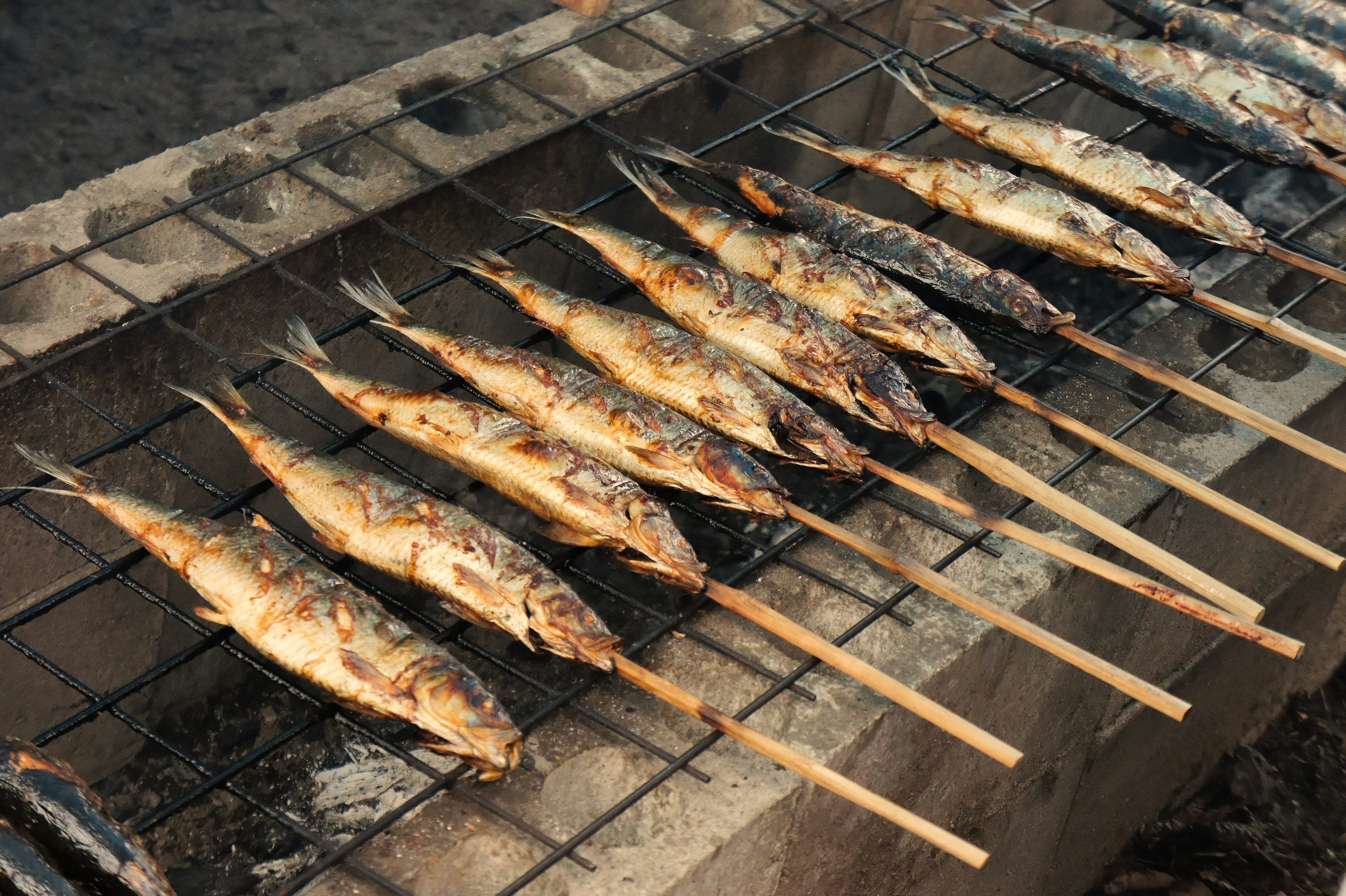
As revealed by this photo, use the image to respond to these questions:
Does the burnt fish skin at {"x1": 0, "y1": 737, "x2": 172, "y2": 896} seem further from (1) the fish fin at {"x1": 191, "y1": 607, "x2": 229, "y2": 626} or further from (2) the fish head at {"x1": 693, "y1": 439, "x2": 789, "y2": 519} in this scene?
(2) the fish head at {"x1": 693, "y1": 439, "x2": 789, "y2": 519}

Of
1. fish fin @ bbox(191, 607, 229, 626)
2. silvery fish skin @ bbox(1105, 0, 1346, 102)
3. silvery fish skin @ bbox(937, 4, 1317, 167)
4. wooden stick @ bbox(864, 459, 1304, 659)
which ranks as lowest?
fish fin @ bbox(191, 607, 229, 626)

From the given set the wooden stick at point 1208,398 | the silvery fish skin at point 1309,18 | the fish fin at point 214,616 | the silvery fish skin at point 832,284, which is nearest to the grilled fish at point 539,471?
the fish fin at point 214,616

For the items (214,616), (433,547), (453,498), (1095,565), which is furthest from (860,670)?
(453,498)

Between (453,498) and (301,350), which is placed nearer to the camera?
(301,350)

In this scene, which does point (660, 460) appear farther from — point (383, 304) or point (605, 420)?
point (383, 304)

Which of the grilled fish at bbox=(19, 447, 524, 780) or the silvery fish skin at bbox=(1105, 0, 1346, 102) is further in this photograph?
the silvery fish skin at bbox=(1105, 0, 1346, 102)

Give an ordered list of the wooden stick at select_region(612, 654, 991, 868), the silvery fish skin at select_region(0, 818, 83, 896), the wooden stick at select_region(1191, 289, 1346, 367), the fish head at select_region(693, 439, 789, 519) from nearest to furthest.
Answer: the silvery fish skin at select_region(0, 818, 83, 896) → the wooden stick at select_region(612, 654, 991, 868) → the fish head at select_region(693, 439, 789, 519) → the wooden stick at select_region(1191, 289, 1346, 367)

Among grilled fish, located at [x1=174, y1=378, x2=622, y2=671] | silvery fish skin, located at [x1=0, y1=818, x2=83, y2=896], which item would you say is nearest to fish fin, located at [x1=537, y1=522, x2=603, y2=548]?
grilled fish, located at [x1=174, y1=378, x2=622, y2=671]
